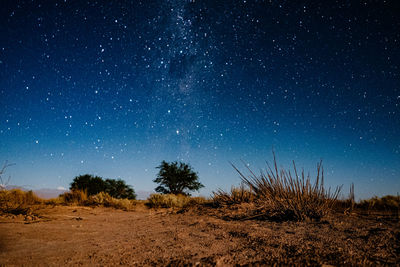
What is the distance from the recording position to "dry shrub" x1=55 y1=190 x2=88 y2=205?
29.2 ft

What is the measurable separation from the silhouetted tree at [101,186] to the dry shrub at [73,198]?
9318 mm

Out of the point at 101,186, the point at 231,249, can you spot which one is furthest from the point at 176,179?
the point at 231,249

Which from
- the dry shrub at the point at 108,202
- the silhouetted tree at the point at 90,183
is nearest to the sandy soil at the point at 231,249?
the dry shrub at the point at 108,202

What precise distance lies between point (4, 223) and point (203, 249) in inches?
173

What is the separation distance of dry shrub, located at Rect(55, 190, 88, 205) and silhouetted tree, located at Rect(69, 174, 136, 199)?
9318 millimetres

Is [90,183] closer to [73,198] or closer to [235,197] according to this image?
[73,198]

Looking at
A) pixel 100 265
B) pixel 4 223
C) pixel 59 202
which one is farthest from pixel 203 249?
pixel 59 202

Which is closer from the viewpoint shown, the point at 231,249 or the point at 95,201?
the point at 231,249

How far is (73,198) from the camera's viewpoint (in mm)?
9305

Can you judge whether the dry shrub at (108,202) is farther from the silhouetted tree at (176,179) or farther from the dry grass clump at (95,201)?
the silhouetted tree at (176,179)

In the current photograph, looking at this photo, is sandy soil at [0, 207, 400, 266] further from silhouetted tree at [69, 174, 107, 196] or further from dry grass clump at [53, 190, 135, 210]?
silhouetted tree at [69, 174, 107, 196]

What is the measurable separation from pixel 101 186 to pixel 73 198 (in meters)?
11.4

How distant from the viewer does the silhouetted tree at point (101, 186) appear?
19077mm

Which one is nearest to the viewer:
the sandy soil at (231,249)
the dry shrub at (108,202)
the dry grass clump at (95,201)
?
the sandy soil at (231,249)
